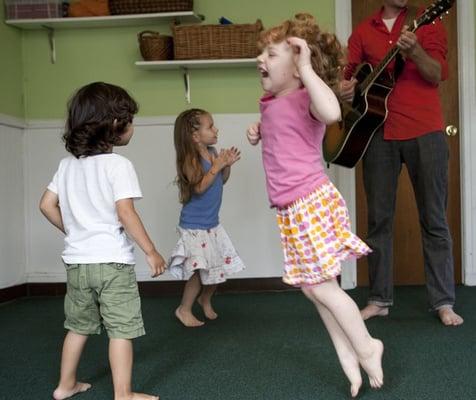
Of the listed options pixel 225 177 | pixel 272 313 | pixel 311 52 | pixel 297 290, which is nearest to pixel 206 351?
pixel 272 313

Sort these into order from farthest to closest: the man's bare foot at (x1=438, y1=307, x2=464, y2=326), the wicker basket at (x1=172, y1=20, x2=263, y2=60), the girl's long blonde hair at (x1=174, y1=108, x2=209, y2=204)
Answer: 1. the wicker basket at (x1=172, y1=20, x2=263, y2=60)
2. the girl's long blonde hair at (x1=174, y1=108, x2=209, y2=204)
3. the man's bare foot at (x1=438, y1=307, x2=464, y2=326)

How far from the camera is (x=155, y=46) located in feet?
11.6

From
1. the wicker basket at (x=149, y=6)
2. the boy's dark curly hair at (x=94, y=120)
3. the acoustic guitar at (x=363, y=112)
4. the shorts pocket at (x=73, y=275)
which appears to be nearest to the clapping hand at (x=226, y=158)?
the acoustic guitar at (x=363, y=112)

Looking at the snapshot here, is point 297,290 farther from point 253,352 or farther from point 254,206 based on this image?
point 253,352

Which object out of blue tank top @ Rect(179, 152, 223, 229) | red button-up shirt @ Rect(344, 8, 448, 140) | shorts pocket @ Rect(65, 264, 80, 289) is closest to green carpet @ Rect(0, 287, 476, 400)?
shorts pocket @ Rect(65, 264, 80, 289)

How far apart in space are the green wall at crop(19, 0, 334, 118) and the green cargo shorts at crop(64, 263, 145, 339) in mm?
2108

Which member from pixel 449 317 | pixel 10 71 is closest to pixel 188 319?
pixel 449 317

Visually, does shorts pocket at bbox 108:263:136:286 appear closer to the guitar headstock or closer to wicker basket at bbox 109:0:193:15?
the guitar headstock

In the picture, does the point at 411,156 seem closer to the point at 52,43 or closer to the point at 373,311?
the point at 373,311

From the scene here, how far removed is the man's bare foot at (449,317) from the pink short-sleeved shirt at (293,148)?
1199mm

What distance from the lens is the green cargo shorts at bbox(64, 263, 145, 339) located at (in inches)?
69.1

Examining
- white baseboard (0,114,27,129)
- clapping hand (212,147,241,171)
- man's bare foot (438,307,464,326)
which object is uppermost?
white baseboard (0,114,27,129)

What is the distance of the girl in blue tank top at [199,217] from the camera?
2.79 metres

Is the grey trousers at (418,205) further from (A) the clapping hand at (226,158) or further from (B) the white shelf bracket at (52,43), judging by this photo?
(B) the white shelf bracket at (52,43)
